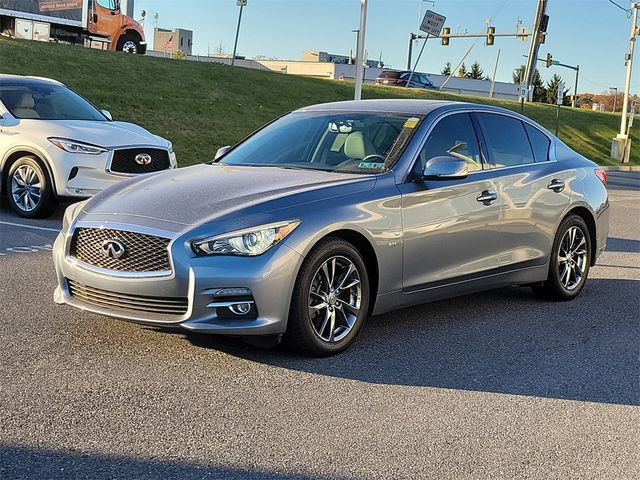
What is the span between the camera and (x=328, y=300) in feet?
17.1

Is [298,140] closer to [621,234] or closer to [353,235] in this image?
[353,235]

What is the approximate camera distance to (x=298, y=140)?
643 centimetres

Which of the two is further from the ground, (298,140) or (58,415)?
(298,140)

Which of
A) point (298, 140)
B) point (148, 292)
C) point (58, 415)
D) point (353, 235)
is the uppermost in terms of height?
point (298, 140)

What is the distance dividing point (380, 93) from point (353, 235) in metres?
31.8

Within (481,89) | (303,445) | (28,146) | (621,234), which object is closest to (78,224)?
(303,445)

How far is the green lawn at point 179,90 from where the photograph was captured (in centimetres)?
2192

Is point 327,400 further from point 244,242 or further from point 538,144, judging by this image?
point 538,144

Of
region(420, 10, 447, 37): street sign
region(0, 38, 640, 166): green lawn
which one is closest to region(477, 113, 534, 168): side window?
region(0, 38, 640, 166): green lawn

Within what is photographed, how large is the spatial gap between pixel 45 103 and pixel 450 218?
23.4 ft

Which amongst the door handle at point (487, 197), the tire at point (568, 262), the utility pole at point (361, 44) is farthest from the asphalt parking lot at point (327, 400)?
the utility pole at point (361, 44)

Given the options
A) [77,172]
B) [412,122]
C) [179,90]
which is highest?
[412,122]

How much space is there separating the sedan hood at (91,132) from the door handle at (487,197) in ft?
18.1

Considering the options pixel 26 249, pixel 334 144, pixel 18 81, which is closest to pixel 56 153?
pixel 18 81
